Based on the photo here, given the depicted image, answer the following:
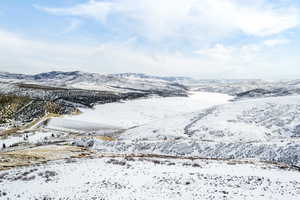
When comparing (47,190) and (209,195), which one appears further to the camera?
(47,190)

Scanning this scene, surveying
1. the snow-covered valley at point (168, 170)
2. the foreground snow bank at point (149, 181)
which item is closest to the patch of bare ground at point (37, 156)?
the snow-covered valley at point (168, 170)

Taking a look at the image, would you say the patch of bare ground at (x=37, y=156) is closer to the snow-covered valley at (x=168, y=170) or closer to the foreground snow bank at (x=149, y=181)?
the snow-covered valley at (x=168, y=170)

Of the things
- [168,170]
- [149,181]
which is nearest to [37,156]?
[168,170]

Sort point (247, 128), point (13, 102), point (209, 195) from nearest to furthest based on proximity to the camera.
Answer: point (209, 195)
point (247, 128)
point (13, 102)

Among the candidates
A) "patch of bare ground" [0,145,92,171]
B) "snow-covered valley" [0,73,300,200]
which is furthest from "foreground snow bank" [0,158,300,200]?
"patch of bare ground" [0,145,92,171]

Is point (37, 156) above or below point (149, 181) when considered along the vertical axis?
below

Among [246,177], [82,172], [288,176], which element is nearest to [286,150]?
[288,176]

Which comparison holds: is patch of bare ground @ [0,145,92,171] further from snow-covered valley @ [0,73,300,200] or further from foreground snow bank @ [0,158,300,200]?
foreground snow bank @ [0,158,300,200]

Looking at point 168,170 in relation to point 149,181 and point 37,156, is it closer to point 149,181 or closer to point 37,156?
point 149,181

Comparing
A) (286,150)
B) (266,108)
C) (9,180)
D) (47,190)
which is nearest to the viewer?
(47,190)

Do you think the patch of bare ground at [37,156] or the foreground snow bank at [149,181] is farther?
the patch of bare ground at [37,156]

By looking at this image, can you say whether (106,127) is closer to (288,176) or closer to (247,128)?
(247,128)
